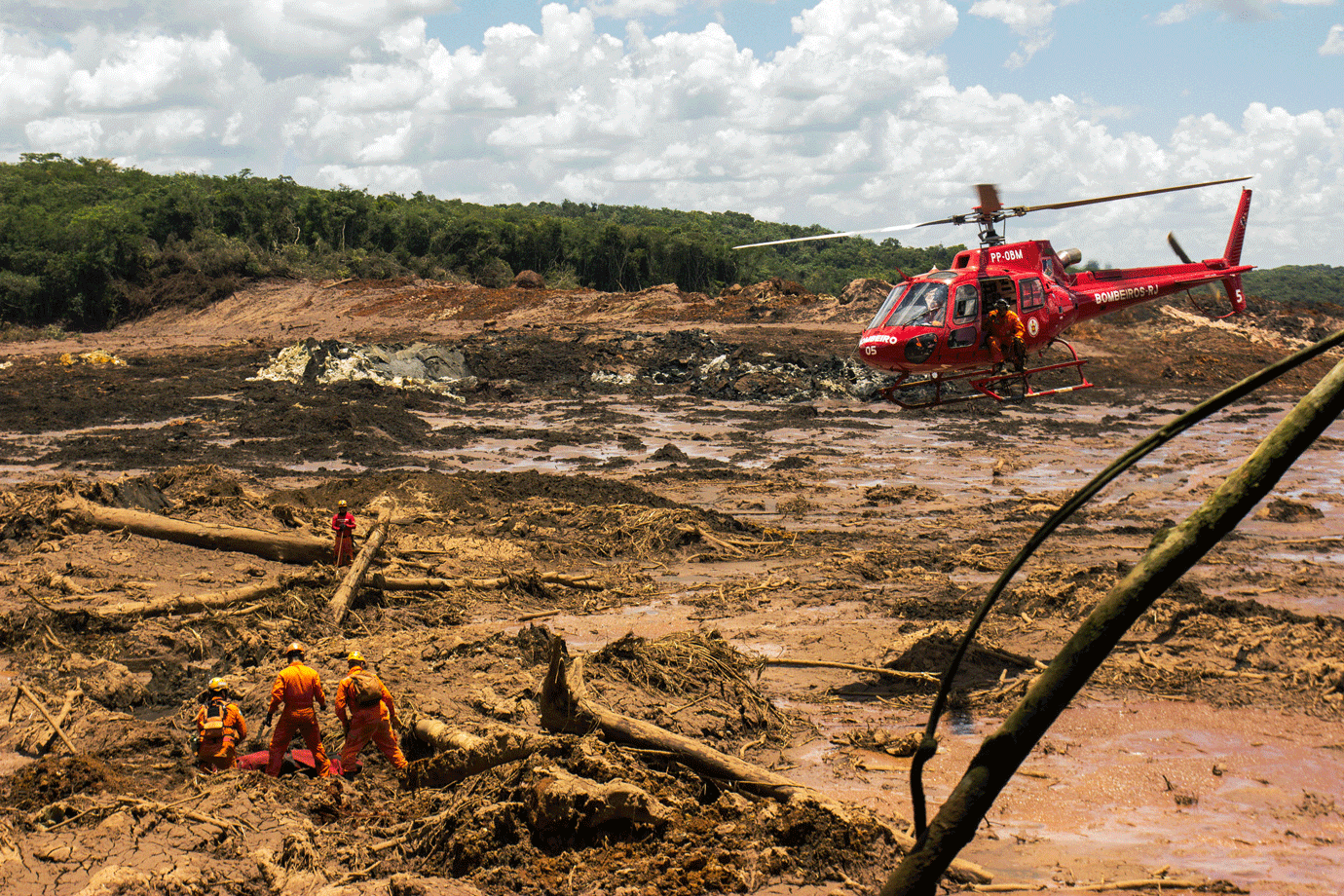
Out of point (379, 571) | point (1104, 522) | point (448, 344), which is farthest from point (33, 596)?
A: point (448, 344)

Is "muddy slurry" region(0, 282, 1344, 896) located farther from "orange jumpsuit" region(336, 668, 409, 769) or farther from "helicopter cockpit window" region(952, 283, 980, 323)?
"helicopter cockpit window" region(952, 283, 980, 323)

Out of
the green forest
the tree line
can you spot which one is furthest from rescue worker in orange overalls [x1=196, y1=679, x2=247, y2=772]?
the tree line

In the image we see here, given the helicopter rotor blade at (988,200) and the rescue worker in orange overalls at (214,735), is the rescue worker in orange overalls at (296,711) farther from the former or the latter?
the helicopter rotor blade at (988,200)

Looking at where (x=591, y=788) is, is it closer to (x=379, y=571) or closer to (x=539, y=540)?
(x=379, y=571)

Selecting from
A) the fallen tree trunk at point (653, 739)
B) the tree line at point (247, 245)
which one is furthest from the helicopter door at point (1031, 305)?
the tree line at point (247, 245)

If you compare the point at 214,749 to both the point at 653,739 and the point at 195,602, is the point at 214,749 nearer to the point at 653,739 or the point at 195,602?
the point at 653,739

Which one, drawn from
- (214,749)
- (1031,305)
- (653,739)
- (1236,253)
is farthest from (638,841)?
(1236,253)
